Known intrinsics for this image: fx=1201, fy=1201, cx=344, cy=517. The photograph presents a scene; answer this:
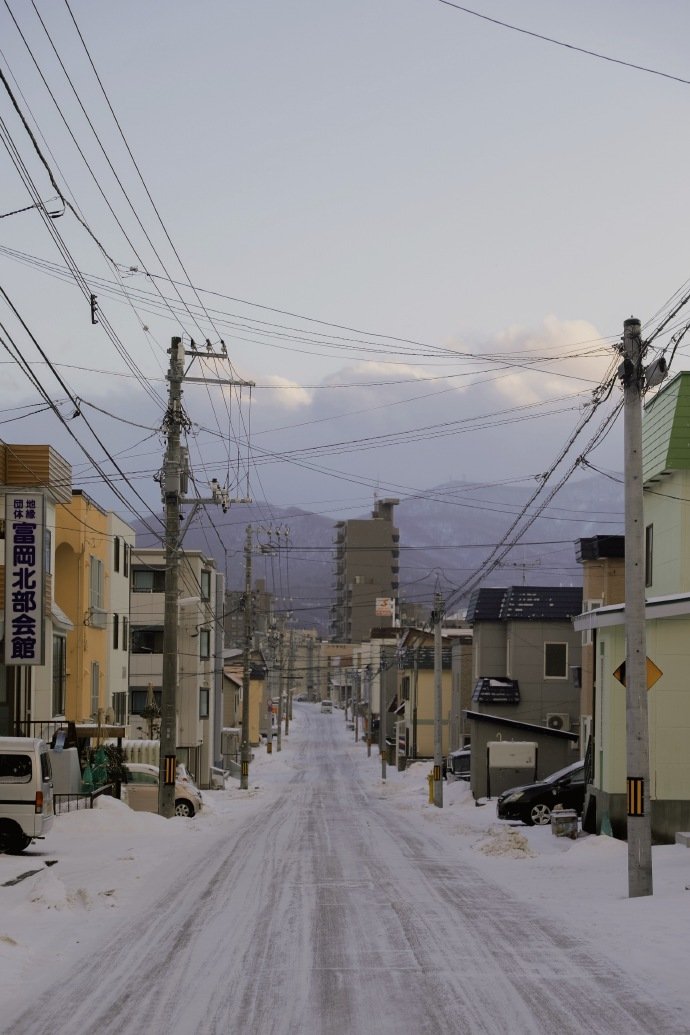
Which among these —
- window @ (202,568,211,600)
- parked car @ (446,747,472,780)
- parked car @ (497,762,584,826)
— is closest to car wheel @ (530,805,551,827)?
parked car @ (497,762,584,826)

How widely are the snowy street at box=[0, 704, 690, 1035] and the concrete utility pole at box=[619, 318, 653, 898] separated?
746mm

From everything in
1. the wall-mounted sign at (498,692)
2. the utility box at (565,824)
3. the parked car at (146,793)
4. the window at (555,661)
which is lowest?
the parked car at (146,793)

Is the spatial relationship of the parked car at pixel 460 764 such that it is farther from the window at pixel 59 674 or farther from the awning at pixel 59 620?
the awning at pixel 59 620

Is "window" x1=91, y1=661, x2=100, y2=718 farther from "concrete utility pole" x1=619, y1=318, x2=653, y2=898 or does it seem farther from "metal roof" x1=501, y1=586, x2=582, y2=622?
"concrete utility pole" x1=619, y1=318, x2=653, y2=898

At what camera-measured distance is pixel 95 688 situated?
4797 centimetres

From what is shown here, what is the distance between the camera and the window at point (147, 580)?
61781 mm

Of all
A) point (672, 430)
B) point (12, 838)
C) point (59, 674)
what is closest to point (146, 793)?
point (59, 674)

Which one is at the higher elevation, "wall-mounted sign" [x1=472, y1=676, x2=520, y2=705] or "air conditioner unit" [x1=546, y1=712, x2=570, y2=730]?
"wall-mounted sign" [x1=472, y1=676, x2=520, y2=705]

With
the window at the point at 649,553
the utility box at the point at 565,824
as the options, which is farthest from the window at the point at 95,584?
the utility box at the point at 565,824

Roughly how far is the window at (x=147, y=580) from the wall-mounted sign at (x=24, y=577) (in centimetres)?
3151

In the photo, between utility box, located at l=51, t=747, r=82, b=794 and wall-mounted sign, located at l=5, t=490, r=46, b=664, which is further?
utility box, located at l=51, t=747, r=82, b=794

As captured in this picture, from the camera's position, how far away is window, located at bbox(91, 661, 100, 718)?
4731 centimetres

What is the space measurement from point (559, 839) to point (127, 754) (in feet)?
68.9

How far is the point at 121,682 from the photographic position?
5428cm
